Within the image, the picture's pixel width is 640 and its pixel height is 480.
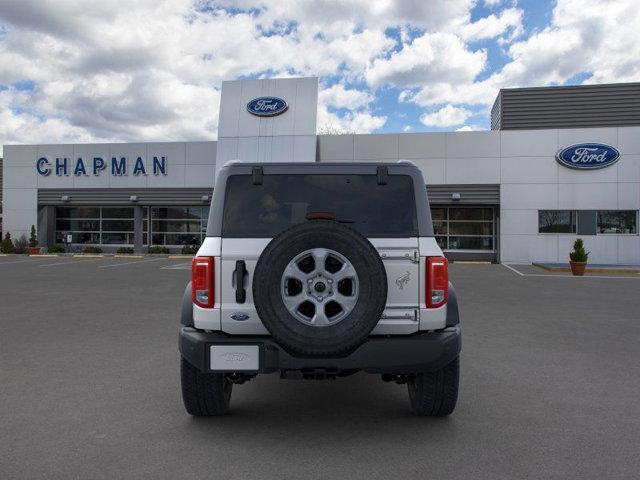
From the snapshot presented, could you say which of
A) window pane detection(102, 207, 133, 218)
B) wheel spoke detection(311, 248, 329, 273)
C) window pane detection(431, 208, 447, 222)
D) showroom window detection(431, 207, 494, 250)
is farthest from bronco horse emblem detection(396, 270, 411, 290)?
window pane detection(102, 207, 133, 218)

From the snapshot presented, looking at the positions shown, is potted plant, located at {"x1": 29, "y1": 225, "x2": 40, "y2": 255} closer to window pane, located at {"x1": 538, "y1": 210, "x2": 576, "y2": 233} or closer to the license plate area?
window pane, located at {"x1": 538, "y1": 210, "x2": 576, "y2": 233}

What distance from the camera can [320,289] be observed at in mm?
3424

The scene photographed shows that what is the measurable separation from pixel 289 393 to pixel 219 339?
155 cm

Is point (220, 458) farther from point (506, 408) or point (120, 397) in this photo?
point (506, 408)

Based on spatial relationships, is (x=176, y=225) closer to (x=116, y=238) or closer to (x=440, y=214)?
(x=116, y=238)

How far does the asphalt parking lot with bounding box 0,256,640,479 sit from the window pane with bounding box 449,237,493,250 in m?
19.6

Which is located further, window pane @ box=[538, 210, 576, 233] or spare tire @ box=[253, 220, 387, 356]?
window pane @ box=[538, 210, 576, 233]

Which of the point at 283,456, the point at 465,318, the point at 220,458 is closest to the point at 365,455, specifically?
the point at 283,456

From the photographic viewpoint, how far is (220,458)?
11.4 ft

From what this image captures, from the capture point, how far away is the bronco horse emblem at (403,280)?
12.1 feet

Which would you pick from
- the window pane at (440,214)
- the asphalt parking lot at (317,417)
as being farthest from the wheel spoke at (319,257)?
the window pane at (440,214)

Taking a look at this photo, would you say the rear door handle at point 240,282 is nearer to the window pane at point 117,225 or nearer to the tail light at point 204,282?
the tail light at point 204,282

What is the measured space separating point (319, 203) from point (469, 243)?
25.0 metres

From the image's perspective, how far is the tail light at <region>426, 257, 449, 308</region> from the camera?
3.70 metres
